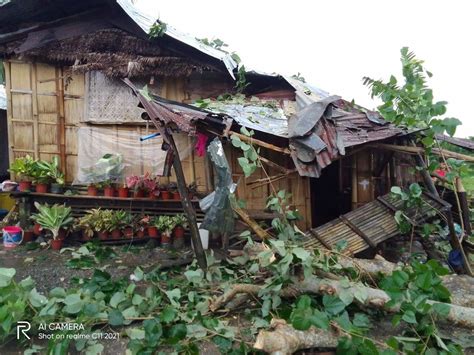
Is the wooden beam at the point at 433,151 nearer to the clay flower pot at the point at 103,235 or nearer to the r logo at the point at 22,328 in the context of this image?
the r logo at the point at 22,328

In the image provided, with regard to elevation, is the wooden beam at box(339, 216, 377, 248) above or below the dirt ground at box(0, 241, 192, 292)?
above

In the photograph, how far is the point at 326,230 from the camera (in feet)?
17.9

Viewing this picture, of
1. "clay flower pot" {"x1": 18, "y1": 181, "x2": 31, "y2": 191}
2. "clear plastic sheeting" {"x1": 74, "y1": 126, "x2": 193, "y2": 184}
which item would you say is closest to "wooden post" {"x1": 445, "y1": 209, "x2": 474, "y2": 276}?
"clear plastic sheeting" {"x1": 74, "y1": 126, "x2": 193, "y2": 184}

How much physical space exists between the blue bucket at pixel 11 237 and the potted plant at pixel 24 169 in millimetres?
930

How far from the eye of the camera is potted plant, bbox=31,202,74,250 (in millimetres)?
6660

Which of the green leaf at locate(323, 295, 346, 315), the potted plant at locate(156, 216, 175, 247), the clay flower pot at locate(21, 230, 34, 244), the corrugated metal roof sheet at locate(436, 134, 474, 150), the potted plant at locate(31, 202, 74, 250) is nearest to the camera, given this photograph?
the green leaf at locate(323, 295, 346, 315)

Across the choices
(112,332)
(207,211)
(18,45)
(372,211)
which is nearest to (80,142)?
(18,45)

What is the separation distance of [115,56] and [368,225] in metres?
6.19

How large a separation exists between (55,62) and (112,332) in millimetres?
6443

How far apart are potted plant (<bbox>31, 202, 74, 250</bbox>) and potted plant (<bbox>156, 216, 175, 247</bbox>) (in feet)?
6.32

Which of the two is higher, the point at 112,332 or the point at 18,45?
the point at 18,45

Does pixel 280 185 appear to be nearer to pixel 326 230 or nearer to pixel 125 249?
pixel 326 230

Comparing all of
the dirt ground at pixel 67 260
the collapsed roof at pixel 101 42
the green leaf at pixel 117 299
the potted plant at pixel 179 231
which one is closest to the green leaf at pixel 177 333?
the green leaf at pixel 117 299

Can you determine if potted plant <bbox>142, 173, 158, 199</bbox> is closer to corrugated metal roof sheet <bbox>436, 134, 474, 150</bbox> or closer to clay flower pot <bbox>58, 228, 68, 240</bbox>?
clay flower pot <bbox>58, 228, 68, 240</bbox>
